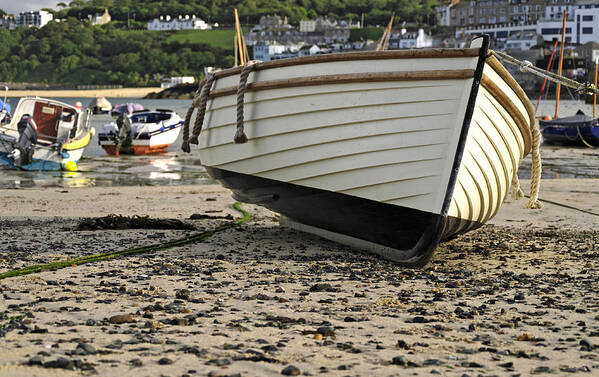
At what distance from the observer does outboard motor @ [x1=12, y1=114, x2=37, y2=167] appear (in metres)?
21.7

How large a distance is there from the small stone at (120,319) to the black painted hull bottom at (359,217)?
119 inches

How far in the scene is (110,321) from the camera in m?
5.34

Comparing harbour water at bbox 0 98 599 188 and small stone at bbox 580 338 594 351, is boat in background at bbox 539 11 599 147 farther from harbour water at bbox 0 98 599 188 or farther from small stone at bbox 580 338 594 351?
small stone at bbox 580 338 594 351

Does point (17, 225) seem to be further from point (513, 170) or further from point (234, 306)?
point (513, 170)

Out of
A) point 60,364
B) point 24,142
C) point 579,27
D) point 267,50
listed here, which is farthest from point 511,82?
point 267,50

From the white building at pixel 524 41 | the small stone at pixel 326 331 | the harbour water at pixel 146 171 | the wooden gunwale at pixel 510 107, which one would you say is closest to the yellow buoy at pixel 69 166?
the harbour water at pixel 146 171

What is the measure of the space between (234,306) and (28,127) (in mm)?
17398

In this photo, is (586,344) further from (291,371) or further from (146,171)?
(146,171)

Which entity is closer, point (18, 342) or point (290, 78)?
point (18, 342)

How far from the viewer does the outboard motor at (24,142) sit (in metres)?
21.7

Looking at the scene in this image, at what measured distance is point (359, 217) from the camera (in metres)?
8.03

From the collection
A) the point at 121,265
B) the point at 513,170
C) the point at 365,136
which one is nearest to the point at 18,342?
the point at 121,265

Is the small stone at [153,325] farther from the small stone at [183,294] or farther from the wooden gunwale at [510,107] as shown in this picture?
the wooden gunwale at [510,107]

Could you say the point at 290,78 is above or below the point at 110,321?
above
